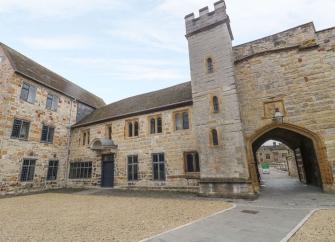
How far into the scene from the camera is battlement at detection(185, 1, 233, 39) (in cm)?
1237

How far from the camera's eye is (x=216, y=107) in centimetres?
1170

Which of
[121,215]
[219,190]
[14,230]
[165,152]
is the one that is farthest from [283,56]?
[14,230]

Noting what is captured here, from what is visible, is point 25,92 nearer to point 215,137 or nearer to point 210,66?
point 210,66

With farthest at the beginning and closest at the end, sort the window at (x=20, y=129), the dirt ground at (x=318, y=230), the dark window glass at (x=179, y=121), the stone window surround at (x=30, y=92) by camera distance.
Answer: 1. the stone window surround at (x=30, y=92)
2. the window at (x=20, y=129)
3. the dark window glass at (x=179, y=121)
4. the dirt ground at (x=318, y=230)

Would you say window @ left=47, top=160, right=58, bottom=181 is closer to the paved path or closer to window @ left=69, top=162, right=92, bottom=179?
window @ left=69, top=162, right=92, bottom=179

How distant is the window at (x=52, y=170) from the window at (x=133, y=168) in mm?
7334

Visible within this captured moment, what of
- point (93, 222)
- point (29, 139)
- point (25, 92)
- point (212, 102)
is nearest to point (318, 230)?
point (93, 222)

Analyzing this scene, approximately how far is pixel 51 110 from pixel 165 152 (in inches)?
449

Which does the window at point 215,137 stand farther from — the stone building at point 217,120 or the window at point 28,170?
the window at point 28,170

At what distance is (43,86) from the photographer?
1688 centimetres

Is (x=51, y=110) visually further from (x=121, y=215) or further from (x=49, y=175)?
(x=121, y=215)

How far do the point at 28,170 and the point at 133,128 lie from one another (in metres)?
8.69

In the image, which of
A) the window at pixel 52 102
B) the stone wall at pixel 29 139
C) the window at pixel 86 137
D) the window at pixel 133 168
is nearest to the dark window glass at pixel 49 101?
the window at pixel 52 102

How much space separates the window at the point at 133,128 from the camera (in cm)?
1574
